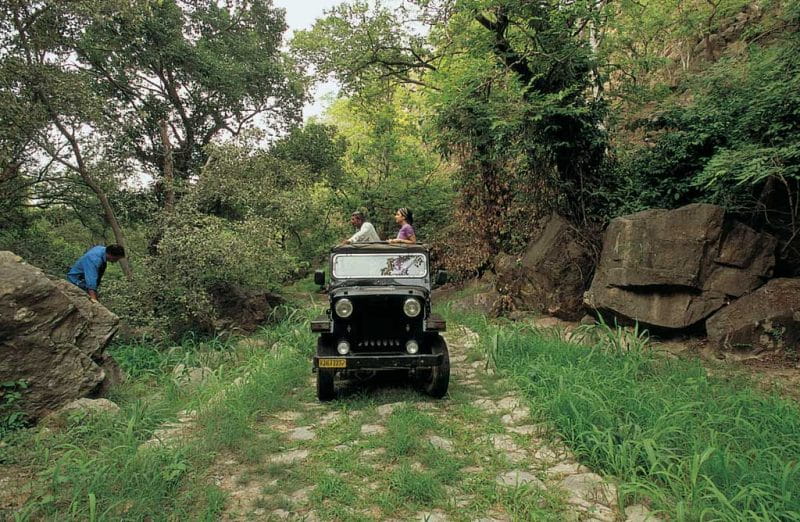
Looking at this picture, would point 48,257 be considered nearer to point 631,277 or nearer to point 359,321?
point 359,321

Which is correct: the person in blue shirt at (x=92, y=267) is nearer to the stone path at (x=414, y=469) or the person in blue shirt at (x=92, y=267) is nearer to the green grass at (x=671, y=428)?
the stone path at (x=414, y=469)

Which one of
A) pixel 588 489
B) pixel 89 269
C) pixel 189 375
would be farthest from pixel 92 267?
pixel 588 489

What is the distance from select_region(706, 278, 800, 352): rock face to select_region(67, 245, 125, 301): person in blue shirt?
28.1 ft

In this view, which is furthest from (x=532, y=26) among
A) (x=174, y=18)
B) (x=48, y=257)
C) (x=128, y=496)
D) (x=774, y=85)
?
(x=48, y=257)

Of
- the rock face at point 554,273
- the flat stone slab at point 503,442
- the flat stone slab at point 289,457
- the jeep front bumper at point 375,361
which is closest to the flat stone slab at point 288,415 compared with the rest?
the jeep front bumper at point 375,361

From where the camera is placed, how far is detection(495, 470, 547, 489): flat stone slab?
3.25m

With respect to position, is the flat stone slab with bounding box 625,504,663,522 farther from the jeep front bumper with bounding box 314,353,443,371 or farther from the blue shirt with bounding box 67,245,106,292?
the blue shirt with bounding box 67,245,106,292

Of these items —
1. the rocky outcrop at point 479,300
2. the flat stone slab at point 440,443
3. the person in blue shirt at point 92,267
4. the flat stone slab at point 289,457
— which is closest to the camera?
the flat stone slab at point 289,457

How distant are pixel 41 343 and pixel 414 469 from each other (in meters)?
4.07

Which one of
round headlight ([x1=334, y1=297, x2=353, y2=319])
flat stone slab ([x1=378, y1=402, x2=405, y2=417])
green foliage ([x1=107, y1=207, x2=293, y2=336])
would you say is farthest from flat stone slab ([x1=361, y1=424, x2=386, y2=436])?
green foliage ([x1=107, y1=207, x2=293, y2=336])

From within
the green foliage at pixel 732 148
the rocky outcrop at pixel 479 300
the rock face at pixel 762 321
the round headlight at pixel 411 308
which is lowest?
the rocky outcrop at pixel 479 300

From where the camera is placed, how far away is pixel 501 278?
9.96 m

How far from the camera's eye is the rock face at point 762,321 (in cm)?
549

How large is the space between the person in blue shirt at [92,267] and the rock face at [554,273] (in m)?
7.20
